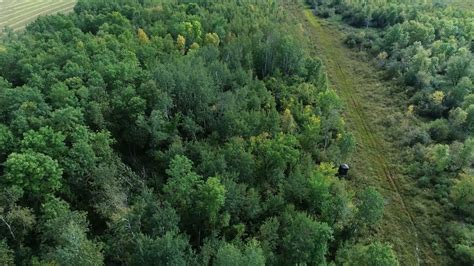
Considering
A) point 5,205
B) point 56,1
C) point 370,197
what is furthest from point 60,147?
point 56,1

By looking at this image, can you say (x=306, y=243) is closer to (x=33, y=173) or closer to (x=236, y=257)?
(x=236, y=257)

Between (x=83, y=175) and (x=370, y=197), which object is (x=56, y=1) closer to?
(x=83, y=175)

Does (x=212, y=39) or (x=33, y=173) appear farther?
(x=212, y=39)

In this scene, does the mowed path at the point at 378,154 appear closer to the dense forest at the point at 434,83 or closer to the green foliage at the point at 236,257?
the dense forest at the point at 434,83

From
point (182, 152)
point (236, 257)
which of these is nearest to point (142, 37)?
point (182, 152)

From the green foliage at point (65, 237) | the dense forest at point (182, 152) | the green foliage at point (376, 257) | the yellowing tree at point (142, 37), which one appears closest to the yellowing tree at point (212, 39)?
the dense forest at point (182, 152)

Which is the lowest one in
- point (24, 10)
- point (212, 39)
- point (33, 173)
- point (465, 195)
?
point (465, 195)
